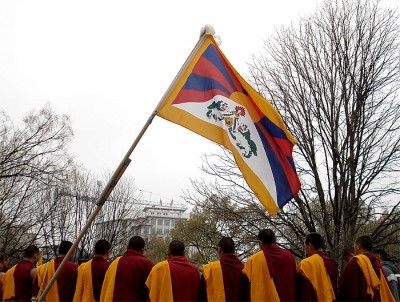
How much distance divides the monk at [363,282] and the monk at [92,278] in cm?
336

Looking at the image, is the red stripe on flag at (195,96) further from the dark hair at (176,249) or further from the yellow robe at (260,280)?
the yellow robe at (260,280)

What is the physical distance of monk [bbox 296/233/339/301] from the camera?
19.1 feet

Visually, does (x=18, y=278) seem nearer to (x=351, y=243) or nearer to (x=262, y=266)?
(x=262, y=266)

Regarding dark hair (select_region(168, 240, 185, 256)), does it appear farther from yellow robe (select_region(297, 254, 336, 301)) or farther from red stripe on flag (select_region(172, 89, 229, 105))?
red stripe on flag (select_region(172, 89, 229, 105))

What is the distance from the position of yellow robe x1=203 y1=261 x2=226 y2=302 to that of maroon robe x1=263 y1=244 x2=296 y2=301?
0.67 metres

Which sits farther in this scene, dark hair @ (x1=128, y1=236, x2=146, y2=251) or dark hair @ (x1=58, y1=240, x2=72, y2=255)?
dark hair @ (x1=58, y1=240, x2=72, y2=255)

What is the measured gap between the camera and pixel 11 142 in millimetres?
19969

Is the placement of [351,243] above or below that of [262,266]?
above

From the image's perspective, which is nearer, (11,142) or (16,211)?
(11,142)

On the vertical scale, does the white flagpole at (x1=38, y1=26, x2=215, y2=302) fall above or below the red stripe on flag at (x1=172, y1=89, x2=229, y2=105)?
below

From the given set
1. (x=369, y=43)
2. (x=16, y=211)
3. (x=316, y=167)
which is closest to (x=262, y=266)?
(x=316, y=167)

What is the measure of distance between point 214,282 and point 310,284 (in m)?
1.31

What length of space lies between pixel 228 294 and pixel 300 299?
1064 mm

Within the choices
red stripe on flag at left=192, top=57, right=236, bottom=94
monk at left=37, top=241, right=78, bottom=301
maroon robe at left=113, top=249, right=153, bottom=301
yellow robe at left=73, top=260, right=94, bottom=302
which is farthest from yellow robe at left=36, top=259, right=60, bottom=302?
red stripe on flag at left=192, top=57, right=236, bottom=94
